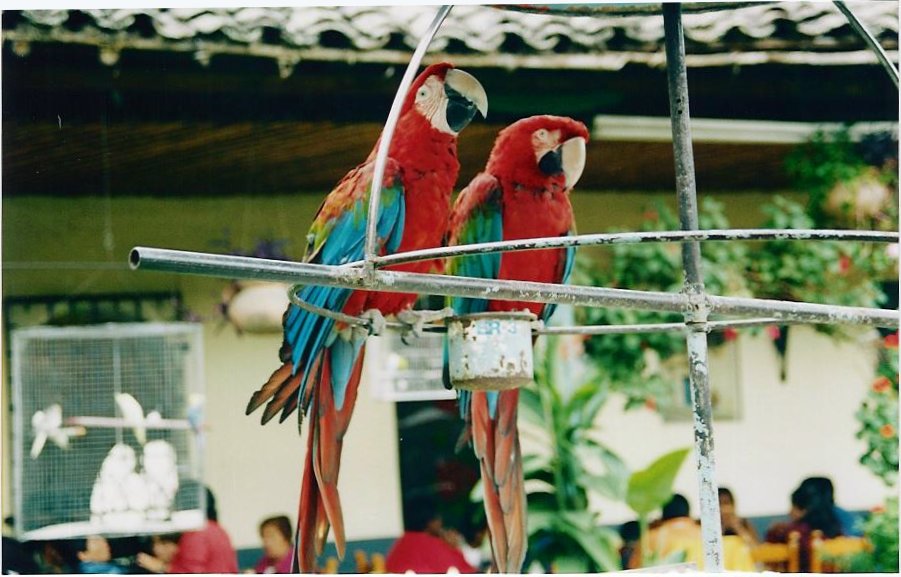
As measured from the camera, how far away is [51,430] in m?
3.54

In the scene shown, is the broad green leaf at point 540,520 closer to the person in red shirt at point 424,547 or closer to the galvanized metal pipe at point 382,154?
the person in red shirt at point 424,547

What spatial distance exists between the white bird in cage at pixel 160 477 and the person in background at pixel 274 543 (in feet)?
0.94

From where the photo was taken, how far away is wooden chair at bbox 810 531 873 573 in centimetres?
378

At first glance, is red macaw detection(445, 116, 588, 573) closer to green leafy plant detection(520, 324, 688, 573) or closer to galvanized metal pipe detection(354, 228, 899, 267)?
green leafy plant detection(520, 324, 688, 573)

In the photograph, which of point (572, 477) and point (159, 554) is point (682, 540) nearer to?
point (572, 477)

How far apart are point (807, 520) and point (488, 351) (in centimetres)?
189

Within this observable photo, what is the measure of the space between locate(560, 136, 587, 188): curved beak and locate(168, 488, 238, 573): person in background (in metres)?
1.50

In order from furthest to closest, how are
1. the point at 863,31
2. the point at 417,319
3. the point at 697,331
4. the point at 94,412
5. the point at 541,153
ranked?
the point at 94,412
the point at 541,153
the point at 417,319
the point at 863,31
the point at 697,331

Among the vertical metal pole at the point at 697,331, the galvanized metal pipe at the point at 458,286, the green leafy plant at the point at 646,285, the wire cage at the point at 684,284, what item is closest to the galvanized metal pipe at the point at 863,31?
the wire cage at the point at 684,284

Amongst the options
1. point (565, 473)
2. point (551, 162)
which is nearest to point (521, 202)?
point (551, 162)

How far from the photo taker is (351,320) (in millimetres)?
2408

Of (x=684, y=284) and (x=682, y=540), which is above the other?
(x=684, y=284)

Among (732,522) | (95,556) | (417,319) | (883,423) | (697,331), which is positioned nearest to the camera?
(697,331)

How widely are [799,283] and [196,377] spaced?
6.41ft
